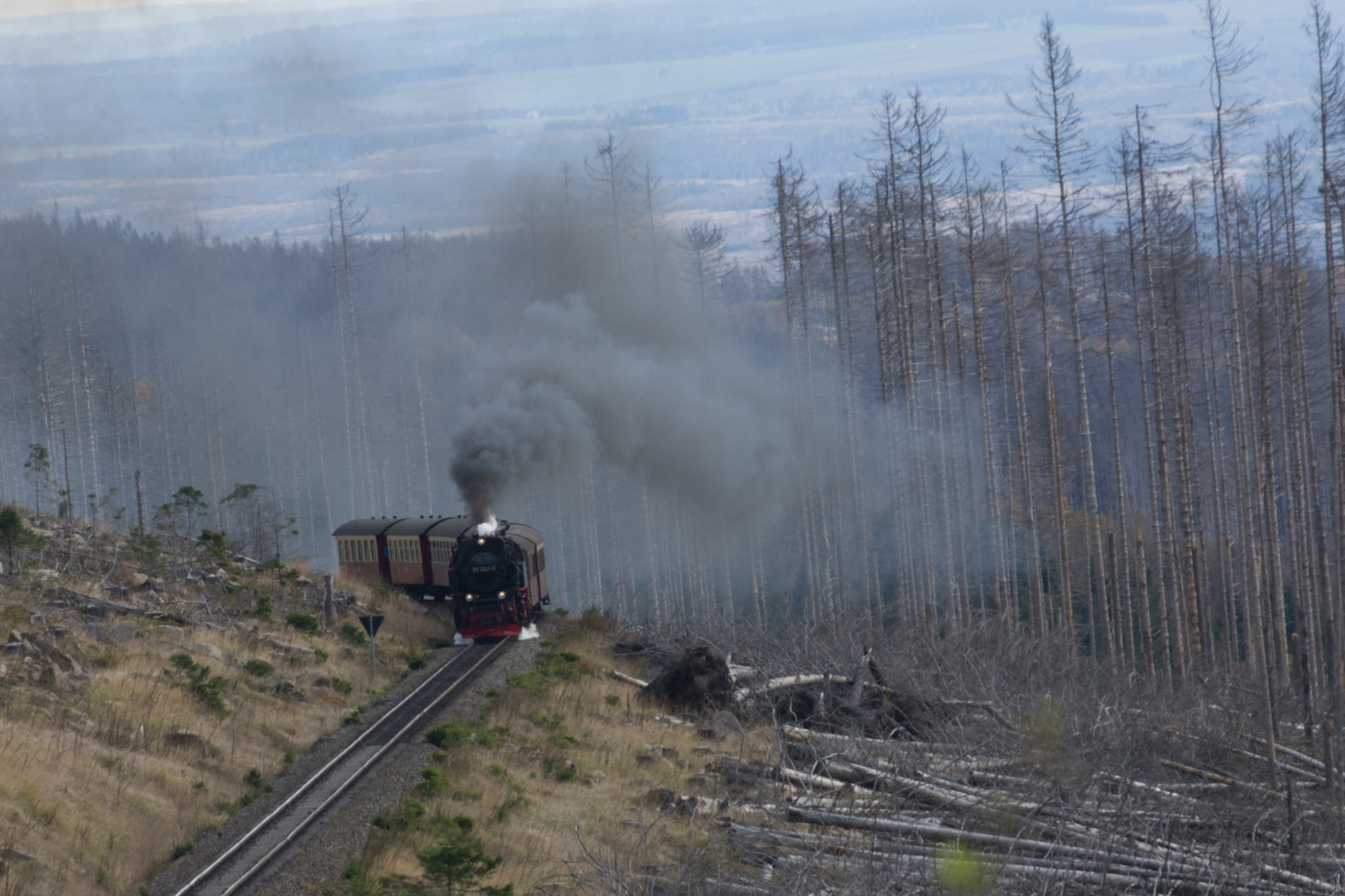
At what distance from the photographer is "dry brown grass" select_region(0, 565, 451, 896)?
10898 millimetres

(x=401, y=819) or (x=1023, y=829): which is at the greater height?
(x=1023, y=829)

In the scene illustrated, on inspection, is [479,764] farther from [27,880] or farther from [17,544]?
[17,544]

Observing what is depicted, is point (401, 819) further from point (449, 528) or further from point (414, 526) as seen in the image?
point (414, 526)

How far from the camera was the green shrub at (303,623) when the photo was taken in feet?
75.5

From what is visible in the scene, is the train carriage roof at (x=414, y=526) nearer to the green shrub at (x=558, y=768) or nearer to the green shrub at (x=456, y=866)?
the green shrub at (x=558, y=768)

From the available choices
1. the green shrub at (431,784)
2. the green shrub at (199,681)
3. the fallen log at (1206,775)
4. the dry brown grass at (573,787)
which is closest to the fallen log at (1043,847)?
the dry brown grass at (573,787)

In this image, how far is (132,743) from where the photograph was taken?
14031 millimetres

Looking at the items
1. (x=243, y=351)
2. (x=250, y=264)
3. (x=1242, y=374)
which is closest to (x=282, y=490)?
(x=243, y=351)

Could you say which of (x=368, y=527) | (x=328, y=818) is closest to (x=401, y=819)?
(x=328, y=818)

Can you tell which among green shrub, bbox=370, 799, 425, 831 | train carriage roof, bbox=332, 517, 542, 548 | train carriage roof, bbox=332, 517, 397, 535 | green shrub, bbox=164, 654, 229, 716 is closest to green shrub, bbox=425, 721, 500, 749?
green shrub, bbox=370, 799, 425, 831

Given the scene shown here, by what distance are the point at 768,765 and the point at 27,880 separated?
23.5 feet

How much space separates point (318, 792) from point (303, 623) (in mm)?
9935

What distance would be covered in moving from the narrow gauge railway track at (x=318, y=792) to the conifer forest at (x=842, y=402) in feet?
26.1

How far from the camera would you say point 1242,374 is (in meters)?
30.2
